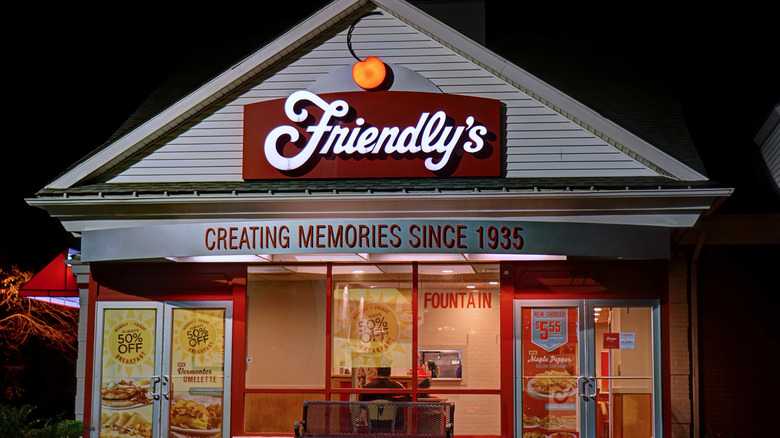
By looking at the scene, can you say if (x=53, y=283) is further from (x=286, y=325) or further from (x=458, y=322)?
(x=458, y=322)

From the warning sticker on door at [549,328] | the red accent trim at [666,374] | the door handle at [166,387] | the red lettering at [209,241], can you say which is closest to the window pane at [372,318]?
the warning sticker on door at [549,328]

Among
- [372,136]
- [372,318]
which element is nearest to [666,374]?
[372,318]

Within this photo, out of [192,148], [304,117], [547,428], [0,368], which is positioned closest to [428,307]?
[547,428]

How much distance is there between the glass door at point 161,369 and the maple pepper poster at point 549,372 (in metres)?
4.78

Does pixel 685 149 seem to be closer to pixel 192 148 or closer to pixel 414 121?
pixel 414 121

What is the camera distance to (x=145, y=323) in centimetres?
1485

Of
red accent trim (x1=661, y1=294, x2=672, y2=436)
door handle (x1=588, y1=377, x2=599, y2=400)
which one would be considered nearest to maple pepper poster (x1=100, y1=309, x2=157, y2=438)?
door handle (x1=588, y1=377, x2=599, y2=400)

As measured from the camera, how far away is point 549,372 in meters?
14.1

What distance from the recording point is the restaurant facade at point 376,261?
1395 cm

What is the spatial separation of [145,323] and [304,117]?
426 centimetres

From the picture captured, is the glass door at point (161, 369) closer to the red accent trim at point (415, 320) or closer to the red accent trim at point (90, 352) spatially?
the red accent trim at point (90, 352)

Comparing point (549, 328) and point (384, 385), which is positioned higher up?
point (549, 328)

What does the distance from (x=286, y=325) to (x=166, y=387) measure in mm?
2169

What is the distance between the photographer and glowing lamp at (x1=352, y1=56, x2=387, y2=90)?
48.0 feet
